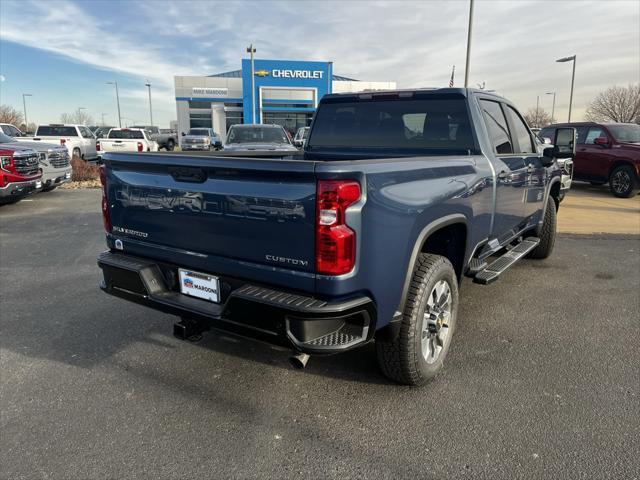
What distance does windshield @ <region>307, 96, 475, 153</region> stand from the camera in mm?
3986

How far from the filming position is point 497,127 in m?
4.35

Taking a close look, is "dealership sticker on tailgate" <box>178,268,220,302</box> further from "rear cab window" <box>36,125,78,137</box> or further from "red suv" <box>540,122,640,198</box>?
"rear cab window" <box>36,125,78,137</box>

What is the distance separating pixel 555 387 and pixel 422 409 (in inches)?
37.9

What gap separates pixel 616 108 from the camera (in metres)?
42.2

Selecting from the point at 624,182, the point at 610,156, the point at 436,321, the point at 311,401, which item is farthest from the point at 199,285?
the point at 610,156

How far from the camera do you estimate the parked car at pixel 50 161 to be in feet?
35.7

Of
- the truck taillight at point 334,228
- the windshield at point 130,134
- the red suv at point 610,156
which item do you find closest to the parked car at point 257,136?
the red suv at point 610,156

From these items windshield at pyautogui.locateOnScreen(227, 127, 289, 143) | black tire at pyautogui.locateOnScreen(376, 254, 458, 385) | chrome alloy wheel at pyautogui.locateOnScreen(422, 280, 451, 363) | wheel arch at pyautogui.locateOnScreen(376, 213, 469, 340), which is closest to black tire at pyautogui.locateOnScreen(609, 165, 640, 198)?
windshield at pyautogui.locateOnScreen(227, 127, 289, 143)

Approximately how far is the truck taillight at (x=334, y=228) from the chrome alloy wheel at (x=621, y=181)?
12.1 metres

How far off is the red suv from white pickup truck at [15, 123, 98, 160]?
19.1m

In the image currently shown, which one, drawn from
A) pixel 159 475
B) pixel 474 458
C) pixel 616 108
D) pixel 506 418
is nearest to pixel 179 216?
pixel 159 475

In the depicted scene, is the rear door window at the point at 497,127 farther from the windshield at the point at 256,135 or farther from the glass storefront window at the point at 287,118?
the glass storefront window at the point at 287,118

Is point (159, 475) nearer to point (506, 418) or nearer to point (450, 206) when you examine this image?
point (506, 418)

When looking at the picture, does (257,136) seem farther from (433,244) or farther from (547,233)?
(433,244)
